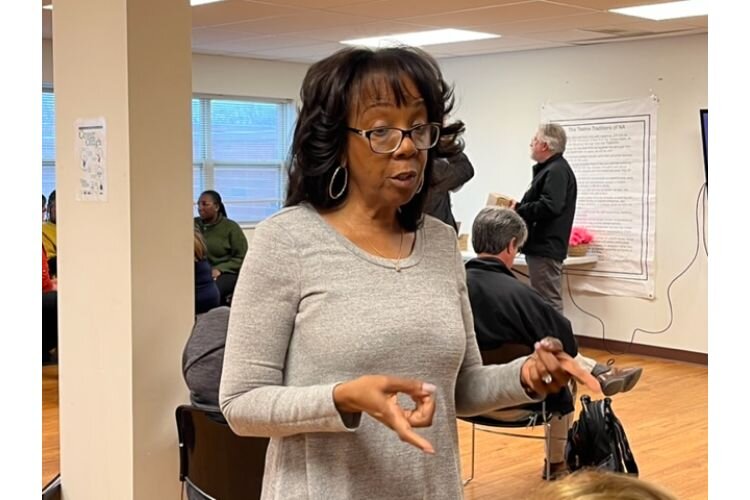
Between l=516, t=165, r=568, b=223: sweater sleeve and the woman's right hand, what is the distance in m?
5.18

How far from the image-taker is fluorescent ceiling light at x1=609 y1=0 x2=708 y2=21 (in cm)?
540

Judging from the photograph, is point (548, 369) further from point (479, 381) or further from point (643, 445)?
point (643, 445)

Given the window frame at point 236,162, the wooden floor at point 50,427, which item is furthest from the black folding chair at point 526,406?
the window frame at point 236,162

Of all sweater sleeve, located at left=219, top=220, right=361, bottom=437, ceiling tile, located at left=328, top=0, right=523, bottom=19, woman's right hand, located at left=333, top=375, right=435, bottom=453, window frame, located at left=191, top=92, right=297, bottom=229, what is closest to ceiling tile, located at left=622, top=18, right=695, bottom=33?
ceiling tile, located at left=328, top=0, right=523, bottom=19

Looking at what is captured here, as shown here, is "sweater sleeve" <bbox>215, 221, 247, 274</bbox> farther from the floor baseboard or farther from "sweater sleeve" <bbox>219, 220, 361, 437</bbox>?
"sweater sleeve" <bbox>219, 220, 361, 437</bbox>

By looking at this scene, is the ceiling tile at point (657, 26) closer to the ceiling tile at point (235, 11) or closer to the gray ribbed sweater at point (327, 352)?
the ceiling tile at point (235, 11)

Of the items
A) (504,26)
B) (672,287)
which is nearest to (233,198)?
(504,26)

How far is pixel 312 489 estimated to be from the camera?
137cm

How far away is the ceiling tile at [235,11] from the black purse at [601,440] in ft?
10.3

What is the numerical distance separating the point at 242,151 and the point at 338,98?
289 inches

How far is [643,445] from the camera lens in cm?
471

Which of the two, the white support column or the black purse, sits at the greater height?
the white support column

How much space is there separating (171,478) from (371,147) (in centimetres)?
170
